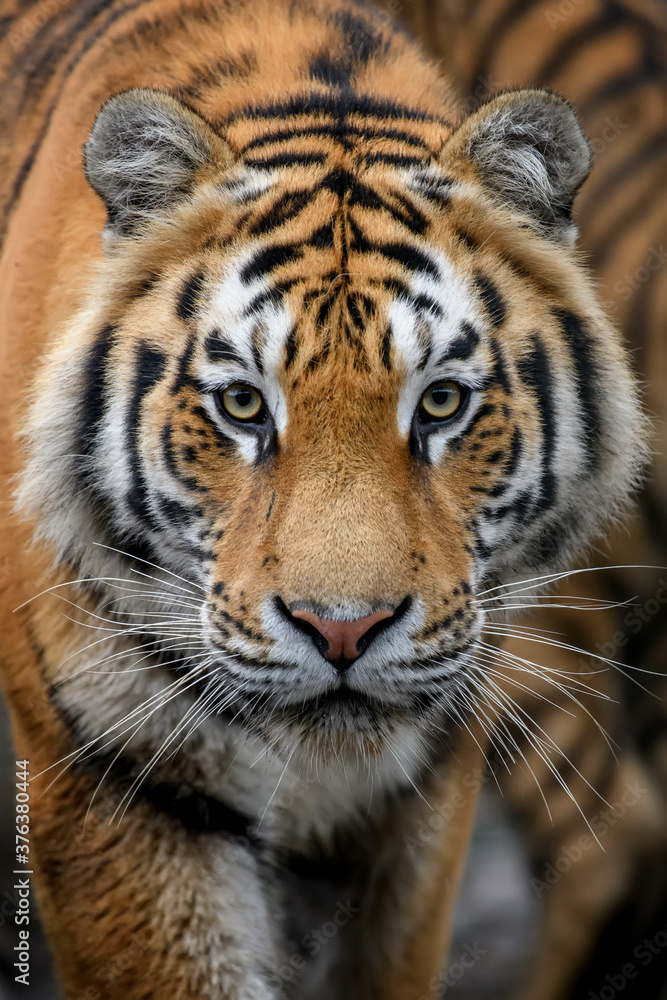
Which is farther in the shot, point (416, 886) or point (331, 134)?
point (416, 886)

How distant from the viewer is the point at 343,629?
4.71 ft

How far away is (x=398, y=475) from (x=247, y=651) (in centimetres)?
33

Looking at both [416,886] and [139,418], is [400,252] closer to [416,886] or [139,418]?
[139,418]

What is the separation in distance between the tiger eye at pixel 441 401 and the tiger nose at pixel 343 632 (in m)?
0.33

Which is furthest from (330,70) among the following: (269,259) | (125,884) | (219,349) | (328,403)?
(125,884)

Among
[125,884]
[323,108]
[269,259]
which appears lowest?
[125,884]

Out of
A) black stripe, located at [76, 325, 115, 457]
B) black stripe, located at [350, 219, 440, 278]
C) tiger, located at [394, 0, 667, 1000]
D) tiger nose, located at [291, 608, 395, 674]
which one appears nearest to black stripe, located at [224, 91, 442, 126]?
black stripe, located at [350, 219, 440, 278]

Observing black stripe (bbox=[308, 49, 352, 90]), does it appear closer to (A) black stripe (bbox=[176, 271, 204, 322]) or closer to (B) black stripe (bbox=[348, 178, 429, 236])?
(B) black stripe (bbox=[348, 178, 429, 236])

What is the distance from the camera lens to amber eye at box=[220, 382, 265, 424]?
5.35ft

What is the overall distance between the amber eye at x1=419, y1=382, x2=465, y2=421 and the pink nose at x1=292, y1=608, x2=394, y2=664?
13.0 inches

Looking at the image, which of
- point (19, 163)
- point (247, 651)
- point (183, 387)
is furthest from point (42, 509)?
point (19, 163)

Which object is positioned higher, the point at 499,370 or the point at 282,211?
the point at 282,211

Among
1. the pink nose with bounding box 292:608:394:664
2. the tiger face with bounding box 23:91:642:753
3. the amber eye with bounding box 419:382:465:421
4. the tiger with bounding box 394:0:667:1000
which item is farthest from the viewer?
the tiger with bounding box 394:0:667:1000

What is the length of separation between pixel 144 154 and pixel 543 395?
727mm
